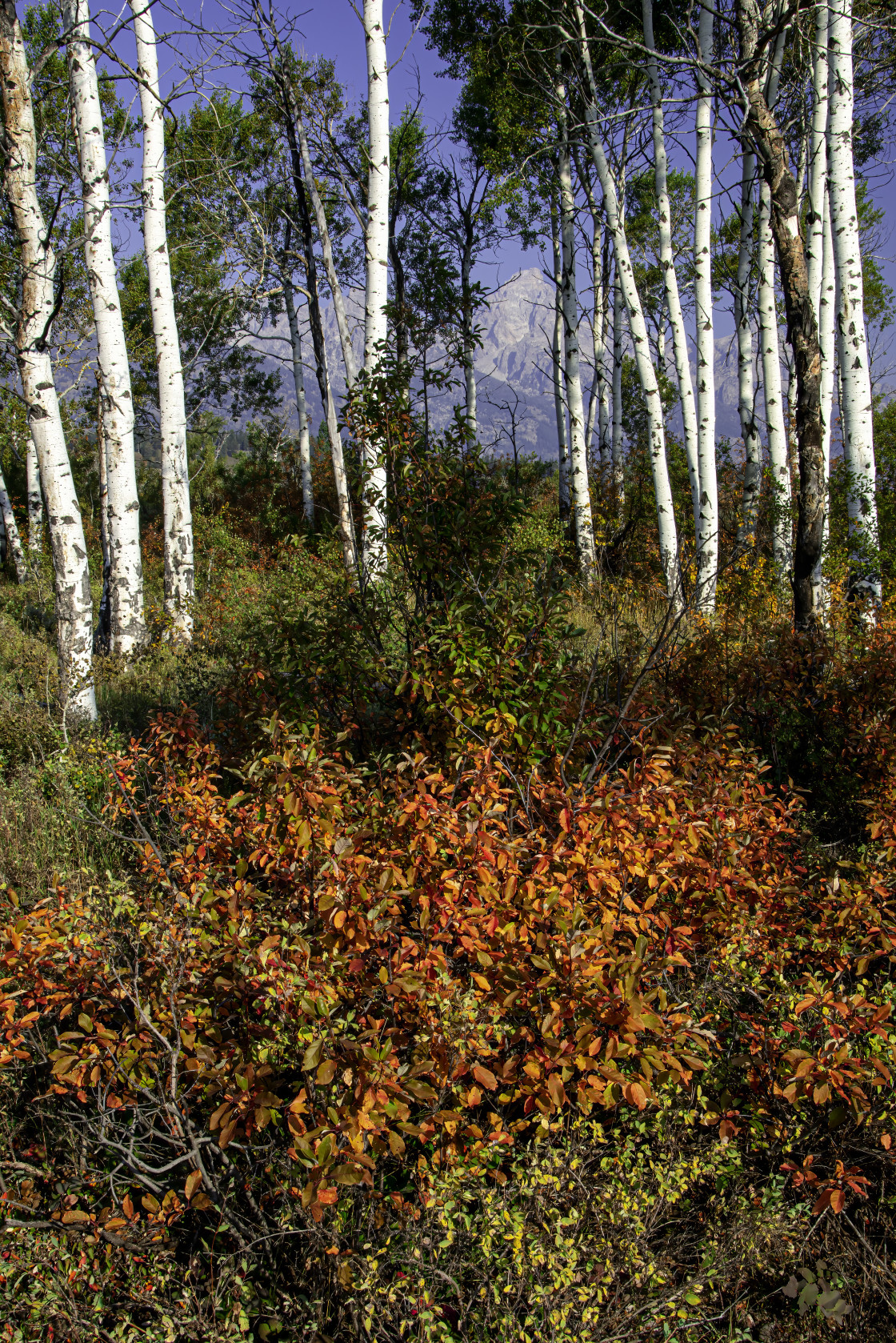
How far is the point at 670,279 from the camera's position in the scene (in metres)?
9.27

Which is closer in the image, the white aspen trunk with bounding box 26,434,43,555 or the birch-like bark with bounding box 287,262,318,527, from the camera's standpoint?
the white aspen trunk with bounding box 26,434,43,555

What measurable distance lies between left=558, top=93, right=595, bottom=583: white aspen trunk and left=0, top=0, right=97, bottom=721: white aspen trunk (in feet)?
22.1

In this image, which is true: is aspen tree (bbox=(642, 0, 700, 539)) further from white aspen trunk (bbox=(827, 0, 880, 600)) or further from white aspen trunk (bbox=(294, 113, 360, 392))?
white aspen trunk (bbox=(294, 113, 360, 392))

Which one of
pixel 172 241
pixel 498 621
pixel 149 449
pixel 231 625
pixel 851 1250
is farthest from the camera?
pixel 149 449

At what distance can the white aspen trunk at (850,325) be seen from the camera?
7.16 meters

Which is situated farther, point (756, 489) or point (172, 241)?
point (172, 241)

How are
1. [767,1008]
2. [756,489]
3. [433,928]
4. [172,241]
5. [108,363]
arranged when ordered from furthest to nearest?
[172,241] → [756,489] → [108,363] → [767,1008] → [433,928]

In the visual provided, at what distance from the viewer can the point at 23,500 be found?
2200 cm

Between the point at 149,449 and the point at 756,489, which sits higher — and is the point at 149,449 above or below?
above

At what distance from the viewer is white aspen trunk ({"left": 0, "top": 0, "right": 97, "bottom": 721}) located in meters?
5.04

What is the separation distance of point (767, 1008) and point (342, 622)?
7.74 ft

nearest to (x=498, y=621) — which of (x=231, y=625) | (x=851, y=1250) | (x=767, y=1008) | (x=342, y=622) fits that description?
(x=342, y=622)

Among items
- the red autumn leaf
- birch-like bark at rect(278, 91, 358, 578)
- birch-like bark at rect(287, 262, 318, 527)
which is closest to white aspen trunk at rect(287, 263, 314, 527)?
birch-like bark at rect(287, 262, 318, 527)

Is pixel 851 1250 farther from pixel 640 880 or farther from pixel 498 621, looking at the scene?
pixel 498 621
